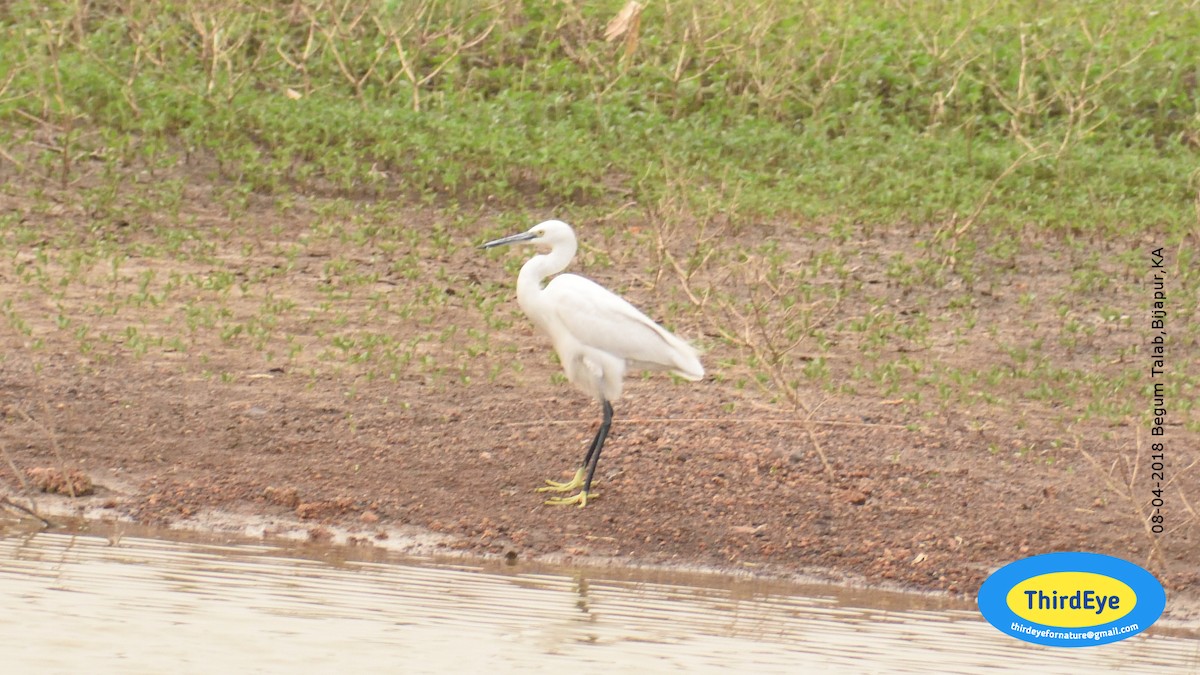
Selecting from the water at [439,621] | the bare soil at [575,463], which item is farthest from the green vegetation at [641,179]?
the water at [439,621]

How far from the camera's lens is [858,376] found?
324 inches

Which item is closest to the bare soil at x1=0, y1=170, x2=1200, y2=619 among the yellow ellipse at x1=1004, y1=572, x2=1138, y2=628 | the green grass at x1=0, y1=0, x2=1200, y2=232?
the yellow ellipse at x1=1004, y1=572, x2=1138, y2=628

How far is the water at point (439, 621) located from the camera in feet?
16.3

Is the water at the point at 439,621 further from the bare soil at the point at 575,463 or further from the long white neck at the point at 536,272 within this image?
the long white neck at the point at 536,272

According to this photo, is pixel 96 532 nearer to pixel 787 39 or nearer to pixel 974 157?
pixel 974 157

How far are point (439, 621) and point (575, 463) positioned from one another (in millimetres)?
1934

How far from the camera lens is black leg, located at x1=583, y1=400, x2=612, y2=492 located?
6.71 meters

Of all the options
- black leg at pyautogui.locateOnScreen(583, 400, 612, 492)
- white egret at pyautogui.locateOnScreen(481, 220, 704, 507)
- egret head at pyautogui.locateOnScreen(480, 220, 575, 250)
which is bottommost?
black leg at pyautogui.locateOnScreen(583, 400, 612, 492)

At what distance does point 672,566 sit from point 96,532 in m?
2.08

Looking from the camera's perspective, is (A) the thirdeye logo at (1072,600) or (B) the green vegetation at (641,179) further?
(B) the green vegetation at (641,179)

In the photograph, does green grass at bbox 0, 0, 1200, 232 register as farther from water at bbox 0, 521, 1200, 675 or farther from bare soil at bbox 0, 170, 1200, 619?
water at bbox 0, 521, 1200, 675

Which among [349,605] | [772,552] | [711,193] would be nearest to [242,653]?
[349,605]

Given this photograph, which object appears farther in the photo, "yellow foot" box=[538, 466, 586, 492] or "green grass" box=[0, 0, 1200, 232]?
"green grass" box=[0, 0, 1200, 232]

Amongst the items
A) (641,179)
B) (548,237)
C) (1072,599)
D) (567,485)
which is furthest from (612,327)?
(641,179)
